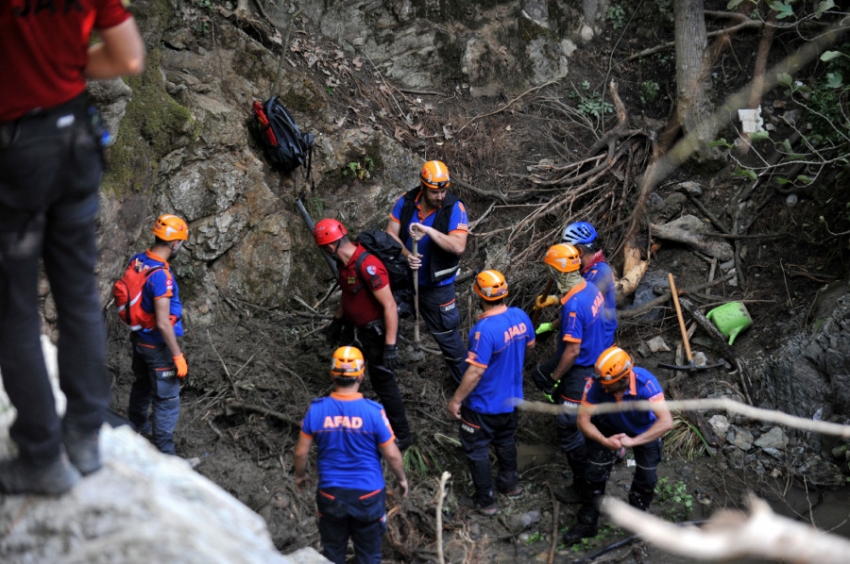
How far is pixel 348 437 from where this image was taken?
4980 millimetres

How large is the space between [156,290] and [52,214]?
10.1ft

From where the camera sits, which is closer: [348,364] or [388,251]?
[348,364]

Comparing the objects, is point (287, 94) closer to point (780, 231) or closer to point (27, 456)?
point (780, 231)

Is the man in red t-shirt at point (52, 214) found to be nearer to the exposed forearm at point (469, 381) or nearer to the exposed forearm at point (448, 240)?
the exposed forearm at point (469, 381)

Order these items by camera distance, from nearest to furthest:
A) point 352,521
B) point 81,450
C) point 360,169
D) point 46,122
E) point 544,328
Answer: point 46,122 < point 81,450 < point 352,521 < point 544,328 < point 360,169

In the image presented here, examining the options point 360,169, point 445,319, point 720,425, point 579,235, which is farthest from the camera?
point 360,169

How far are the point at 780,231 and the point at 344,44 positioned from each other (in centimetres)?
633

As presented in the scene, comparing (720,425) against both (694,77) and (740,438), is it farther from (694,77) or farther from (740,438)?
(694,77)

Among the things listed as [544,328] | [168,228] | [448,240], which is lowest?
[544,328]

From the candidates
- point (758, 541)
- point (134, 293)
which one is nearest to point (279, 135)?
point (134, 293)

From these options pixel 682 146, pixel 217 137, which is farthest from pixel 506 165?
pixel 217 137

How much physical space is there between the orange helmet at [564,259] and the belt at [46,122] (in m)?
4.75

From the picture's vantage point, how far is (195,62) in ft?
29.6

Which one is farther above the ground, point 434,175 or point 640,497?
point 434,175
